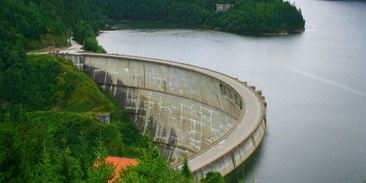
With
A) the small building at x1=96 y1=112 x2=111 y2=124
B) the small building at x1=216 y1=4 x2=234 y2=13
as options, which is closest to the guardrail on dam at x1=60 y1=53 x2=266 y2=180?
the small building at x1=96 y1=112 x2=111 y2=124

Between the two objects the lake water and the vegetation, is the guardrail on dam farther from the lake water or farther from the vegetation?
the vegetation

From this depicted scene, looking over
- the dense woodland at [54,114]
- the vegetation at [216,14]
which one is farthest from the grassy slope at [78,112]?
the vegetation at [216,14]

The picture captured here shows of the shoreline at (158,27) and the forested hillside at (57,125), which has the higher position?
the forested hillside at (57,125)

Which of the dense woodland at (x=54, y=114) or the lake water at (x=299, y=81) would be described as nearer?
the dense woodland at (x=54, y=114)

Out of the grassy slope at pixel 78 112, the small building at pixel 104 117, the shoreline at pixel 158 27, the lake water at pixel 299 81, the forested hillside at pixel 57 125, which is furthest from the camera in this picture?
the shoreline at pixel 158 27

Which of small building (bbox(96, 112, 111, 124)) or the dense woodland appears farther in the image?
small building (bbox(96, 112, 111, 124))

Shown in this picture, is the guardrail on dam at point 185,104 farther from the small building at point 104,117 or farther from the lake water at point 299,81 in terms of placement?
the small building at point 104,117

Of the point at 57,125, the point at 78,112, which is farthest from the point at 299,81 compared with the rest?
the point at 57,125

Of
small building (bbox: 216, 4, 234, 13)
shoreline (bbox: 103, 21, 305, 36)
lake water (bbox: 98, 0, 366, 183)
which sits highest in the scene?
small building (bbox: 216, 4, 234, 13)
